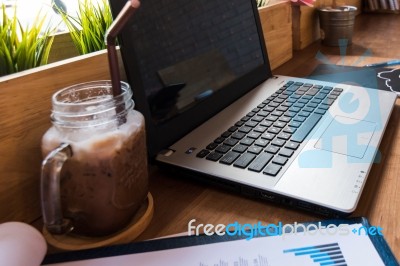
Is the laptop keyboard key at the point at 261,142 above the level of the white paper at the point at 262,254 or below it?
above

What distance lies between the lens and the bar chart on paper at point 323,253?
1.22 feet

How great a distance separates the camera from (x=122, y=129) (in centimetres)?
41

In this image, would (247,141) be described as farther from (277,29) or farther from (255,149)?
(277,29)

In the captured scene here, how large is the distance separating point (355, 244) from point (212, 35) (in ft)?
1.50

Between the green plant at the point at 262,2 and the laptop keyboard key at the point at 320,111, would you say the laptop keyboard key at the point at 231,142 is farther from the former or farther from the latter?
the green plant at the point at 262,2

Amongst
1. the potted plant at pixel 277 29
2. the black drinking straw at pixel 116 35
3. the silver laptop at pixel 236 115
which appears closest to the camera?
the black drinking straw at pixel 116 35

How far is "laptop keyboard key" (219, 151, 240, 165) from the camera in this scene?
52 cm

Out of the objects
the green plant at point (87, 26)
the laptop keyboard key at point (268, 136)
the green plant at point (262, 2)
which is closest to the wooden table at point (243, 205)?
the laptop keyboard key at point (268, 136)

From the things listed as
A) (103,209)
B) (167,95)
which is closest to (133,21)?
(167,95)

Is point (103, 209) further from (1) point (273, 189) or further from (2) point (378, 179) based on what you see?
(2) point (378, 179)

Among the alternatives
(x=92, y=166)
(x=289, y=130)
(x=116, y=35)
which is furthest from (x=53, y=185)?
(x=289, y=130)

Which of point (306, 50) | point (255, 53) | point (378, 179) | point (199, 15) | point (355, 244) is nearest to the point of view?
point (355, 244)

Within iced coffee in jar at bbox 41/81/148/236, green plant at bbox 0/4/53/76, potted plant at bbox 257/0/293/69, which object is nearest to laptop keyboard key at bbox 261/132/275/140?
iced coffee in jar at bbox 41/81/148/236

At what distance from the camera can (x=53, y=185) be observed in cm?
37
